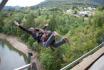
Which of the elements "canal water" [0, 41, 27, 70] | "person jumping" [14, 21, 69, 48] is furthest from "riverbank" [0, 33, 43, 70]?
"person jumping" [14, 21, 69, 48]

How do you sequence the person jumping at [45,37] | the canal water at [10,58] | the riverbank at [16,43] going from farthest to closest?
the riverbank at [16,43]
the canal water at [10,58]
the person jumping at [45,37]

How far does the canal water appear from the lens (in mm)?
32128

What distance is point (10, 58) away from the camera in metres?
35.9

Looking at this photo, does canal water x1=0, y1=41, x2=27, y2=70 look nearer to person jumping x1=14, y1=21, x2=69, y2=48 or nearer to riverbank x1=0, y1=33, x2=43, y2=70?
riverbank x1=0, y1=33, x2=43, y2=70

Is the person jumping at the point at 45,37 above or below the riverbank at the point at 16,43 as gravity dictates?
above

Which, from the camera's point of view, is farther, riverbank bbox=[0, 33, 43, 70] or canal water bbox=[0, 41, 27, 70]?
riverbank bbox=[0, 33, 43, 70]

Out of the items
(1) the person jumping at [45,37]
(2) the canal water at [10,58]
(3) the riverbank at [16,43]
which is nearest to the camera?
(1) the person jumping at [45,37]

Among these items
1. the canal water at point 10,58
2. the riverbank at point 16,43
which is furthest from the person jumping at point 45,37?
the riverbank at point 16,43

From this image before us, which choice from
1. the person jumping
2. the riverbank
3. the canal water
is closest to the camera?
the person jumping

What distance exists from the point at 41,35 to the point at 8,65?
96.0 feet

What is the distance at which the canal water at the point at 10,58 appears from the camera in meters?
32.1

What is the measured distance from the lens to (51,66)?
22.1m

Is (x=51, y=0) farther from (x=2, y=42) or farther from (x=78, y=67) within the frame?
(x=78, y=67)

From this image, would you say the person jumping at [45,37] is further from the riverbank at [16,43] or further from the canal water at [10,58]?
the riverbank at [16,43]
